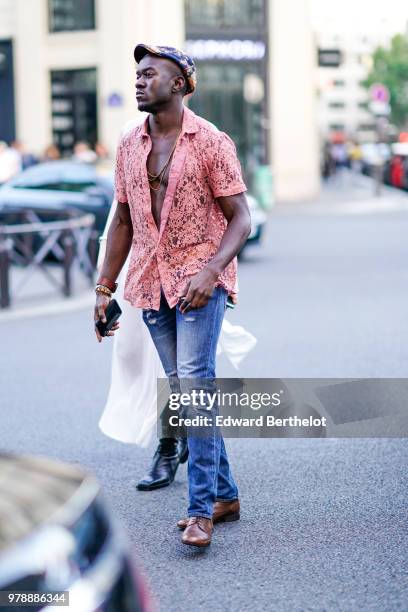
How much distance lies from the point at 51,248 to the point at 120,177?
10330 mm

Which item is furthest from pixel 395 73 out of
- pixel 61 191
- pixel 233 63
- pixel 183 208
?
pixel 183 208

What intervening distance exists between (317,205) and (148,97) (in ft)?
90.7

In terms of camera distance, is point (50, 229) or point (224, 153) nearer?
point (224, 153)

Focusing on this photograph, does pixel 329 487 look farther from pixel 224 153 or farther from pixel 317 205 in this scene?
pixel 317 205

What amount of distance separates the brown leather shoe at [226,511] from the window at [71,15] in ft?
99.2

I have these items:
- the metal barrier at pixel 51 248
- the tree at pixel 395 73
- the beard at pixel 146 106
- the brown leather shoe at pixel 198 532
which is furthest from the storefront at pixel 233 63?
the tree at pixel 395 73

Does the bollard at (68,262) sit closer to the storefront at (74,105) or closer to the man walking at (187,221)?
the man walking at (187,221)

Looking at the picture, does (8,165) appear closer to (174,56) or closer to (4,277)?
(4,277)

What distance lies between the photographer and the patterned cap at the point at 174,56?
4.60 meters

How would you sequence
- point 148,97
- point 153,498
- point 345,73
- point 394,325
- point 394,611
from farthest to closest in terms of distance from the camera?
point 345,73 → point 394,325 → point 153,498 → point 148,97 → point 394,611

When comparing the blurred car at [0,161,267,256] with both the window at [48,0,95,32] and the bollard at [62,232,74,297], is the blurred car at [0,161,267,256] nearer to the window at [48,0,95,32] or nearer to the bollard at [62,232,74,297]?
the bollard at [62,232,74,297]

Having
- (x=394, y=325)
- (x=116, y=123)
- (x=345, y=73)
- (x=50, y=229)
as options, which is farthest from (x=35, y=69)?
(x=345, y=73)

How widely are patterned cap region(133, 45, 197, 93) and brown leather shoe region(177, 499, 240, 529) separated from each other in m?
1.71

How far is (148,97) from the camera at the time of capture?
15.2ft
